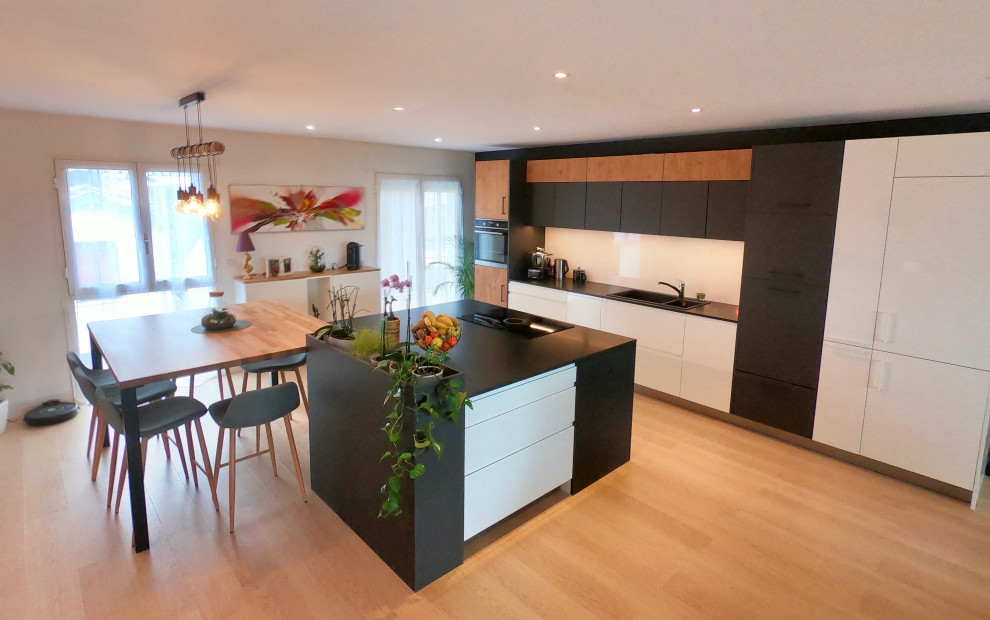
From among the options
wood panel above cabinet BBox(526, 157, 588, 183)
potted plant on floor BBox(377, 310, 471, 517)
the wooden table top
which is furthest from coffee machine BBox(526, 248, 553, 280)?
potted plant on floor BBox(377, 310, 471, 517)

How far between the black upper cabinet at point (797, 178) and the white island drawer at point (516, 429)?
86.9 inches

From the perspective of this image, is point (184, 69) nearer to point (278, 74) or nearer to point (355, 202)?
point (278, 74)

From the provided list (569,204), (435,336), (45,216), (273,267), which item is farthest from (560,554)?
(45,216)

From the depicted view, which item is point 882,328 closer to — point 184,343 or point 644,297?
point 644,297

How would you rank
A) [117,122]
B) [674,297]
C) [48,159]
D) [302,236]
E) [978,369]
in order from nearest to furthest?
[978,369] < [48,159] < [117,122] < [674,297] < [302,236]

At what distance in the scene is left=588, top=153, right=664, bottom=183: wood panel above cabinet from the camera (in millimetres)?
4828

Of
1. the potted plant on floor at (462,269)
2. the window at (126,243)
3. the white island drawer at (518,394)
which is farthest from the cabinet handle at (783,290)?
the window at (126,243)

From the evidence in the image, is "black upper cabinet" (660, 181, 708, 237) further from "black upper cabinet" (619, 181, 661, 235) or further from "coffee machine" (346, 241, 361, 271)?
"coffee machine" (346, 241, 361, 271)

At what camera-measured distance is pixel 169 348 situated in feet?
10.3

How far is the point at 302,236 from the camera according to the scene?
586 cm

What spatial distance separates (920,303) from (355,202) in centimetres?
530

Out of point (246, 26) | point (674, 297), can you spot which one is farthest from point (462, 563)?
point (674, 297)

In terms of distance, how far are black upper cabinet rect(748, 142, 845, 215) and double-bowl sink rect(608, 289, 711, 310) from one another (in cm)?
108

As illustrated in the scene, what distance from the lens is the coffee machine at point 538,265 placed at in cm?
618
